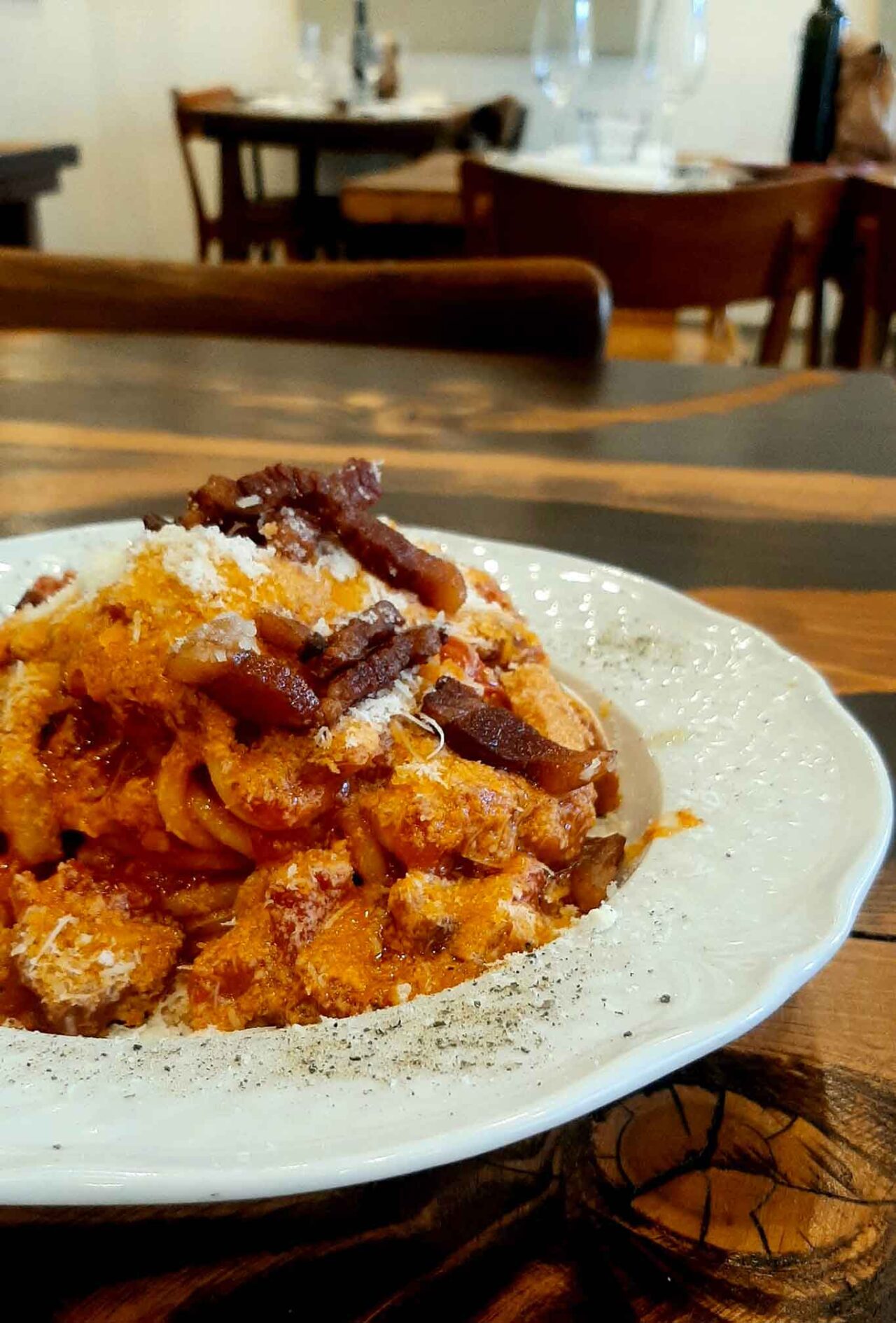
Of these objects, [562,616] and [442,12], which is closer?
[562,616]

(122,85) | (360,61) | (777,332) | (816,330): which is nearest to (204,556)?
(777,332)

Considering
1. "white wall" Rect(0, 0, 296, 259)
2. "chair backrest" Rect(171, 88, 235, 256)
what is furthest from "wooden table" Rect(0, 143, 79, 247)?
"white wall" Rect(0, 0, 296, 259)

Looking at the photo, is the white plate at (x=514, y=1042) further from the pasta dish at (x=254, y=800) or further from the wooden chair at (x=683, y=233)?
the wooden chair at (x=683, y=233)

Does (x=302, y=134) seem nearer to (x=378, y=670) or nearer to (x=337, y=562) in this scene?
(x=337, y=562)

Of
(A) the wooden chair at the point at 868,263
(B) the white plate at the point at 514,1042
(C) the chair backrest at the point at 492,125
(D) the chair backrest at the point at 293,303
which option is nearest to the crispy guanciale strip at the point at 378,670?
(B) the white plate at the point at 514,1042

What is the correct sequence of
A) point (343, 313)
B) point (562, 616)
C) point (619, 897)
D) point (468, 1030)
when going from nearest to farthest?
point (468, 1030), point (619, 897), point (562, 616), point (343, 313)

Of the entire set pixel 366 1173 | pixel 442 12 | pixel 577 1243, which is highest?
pixel 442 12

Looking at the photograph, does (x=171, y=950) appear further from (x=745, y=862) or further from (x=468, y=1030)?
(x=745, y=862)

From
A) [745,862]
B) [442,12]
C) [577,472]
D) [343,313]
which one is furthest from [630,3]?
[745,862]
